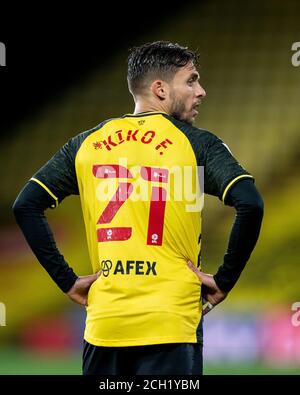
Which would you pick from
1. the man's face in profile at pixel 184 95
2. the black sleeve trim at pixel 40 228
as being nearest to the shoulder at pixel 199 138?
the man's face in profile at pixel 184 95

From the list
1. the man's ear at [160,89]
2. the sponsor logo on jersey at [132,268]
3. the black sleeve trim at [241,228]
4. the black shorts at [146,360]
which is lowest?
the black shorts at [146,360]

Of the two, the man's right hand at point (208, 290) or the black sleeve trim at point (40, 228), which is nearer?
the man's right hand at point (208, 290)

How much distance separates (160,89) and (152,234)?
1.54ft

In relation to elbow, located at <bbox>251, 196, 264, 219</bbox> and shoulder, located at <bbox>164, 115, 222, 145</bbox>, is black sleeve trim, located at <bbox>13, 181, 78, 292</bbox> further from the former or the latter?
elbow, located at <bbox>251, 196, 264, 219</bbox>

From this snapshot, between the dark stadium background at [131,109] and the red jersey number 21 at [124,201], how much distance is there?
11.5ft

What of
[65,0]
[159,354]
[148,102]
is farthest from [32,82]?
[159,354]

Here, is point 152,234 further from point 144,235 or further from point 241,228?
point 241,228

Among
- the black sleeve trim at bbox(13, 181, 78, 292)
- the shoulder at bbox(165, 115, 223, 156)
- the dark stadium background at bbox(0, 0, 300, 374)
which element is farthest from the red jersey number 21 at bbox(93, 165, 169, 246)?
the dark stadium background at bbox(0, 0, 300, 374)

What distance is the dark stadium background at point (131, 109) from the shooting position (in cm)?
577

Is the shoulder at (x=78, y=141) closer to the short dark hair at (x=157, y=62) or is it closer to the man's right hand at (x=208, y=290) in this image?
the short dark hair at (x=157, y=62)

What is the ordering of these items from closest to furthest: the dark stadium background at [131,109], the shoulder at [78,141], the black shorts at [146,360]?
the black shorts at [146,360] → the shoulder at [78,141] → the dark stadium background at [131,109]

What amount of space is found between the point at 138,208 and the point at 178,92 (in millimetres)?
411
